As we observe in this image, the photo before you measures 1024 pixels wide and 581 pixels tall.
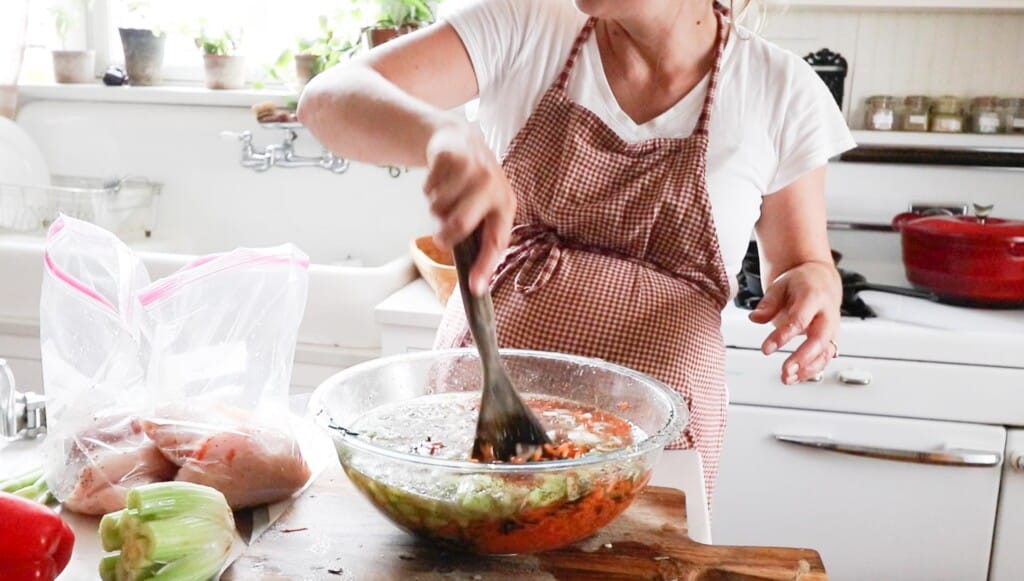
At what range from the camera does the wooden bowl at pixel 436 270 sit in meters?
1.74

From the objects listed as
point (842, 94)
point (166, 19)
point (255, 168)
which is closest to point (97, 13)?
point (166, 19)

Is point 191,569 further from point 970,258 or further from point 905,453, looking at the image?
point 970,258

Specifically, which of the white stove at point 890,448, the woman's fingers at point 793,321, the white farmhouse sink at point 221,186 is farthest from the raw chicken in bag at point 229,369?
the white farmhouse sink at point 221,186

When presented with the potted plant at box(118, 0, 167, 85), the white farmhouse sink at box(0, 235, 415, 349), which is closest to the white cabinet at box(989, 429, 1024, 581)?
the white farmhouse sink at box(0, 235, 415, 349)

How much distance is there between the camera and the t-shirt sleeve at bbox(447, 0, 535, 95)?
102 centimetres

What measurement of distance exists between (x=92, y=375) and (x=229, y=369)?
111mm

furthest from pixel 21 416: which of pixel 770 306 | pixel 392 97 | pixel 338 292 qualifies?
pixel 338 292

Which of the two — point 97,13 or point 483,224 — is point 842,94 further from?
point 97,13

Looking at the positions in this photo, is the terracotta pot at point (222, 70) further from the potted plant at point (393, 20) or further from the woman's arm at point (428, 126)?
the woman's arm at point (428, 126)

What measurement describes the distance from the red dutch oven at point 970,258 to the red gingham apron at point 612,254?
2.96ft

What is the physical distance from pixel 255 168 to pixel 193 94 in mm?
273

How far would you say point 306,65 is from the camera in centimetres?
221

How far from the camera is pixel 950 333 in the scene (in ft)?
5.36

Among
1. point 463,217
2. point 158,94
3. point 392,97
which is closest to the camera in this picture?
point 463,217
